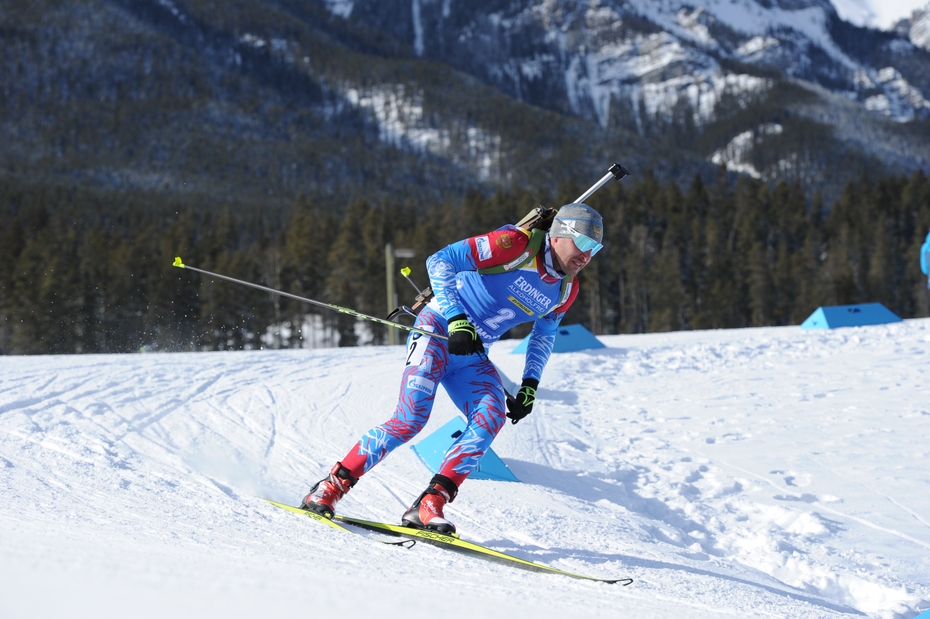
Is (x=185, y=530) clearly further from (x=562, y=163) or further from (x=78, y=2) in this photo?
(x=78, y=2)

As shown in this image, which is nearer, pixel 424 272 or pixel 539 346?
pixel 539 346

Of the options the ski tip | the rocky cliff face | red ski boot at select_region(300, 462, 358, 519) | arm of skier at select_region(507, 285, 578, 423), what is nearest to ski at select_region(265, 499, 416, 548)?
red ski boot at select_region(300, 462, 358, 519)

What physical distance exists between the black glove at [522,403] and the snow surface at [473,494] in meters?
0.61

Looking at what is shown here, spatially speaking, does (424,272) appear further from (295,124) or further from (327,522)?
(295,124)

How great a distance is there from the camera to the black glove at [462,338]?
3.40 m

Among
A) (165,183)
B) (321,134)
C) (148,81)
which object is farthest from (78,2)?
(165,183)

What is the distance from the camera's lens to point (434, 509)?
3.38 m

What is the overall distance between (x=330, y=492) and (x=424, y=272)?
138ft

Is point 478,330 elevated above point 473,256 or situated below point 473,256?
below

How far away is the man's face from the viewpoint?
3662 mm

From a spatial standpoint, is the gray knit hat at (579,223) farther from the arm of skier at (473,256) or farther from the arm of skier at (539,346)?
the arm of skier at (539,346)

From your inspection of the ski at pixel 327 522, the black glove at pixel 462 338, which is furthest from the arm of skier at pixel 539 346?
the ski at pixel 327 522

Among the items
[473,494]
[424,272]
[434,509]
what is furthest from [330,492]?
[424,272]

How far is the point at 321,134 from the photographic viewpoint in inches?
6083
